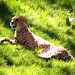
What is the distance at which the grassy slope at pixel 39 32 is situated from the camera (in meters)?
4.79

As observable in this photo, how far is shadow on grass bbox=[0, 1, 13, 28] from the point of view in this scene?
22.8 ft

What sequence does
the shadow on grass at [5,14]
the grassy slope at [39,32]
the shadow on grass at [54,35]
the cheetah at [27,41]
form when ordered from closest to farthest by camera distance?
the grassy slope at [39,32] → the cheetah at [27,41] → the shadow on grass at [5,14] → the shadow on grass at [54,35]

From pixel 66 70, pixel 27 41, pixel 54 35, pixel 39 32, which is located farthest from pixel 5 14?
pixel 66 70

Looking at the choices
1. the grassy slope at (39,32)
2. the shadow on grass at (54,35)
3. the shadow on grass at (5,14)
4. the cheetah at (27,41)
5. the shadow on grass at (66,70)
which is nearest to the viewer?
the grassy slope at (39,32)

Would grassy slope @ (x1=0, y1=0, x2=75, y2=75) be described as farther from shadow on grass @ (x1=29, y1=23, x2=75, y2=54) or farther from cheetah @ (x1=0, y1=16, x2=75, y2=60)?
cheetah @ (x1=0, y1=16, x2=75, y2=60)

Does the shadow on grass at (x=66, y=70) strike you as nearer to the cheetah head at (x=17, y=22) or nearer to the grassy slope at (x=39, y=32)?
the grassy slope at (x=39, y=32)

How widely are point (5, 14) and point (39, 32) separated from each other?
158 centimetres

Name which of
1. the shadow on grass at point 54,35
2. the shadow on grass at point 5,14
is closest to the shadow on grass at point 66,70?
the shadow on grass at point 54,35

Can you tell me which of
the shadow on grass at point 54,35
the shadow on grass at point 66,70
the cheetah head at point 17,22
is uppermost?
the cheetah head at point 17,22

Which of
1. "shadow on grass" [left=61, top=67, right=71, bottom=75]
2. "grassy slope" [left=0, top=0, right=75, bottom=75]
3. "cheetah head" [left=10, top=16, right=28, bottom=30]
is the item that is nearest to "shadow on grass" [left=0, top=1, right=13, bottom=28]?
"grassy slope" [left=0, top=0, right=75, bottom=75]

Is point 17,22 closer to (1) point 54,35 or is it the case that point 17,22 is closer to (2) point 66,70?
(1) point 54,35

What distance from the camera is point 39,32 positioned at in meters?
7.13

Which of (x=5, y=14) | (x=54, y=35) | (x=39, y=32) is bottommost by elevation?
(x=54, y=35)

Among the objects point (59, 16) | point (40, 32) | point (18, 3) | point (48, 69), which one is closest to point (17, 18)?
point (40, 32)
